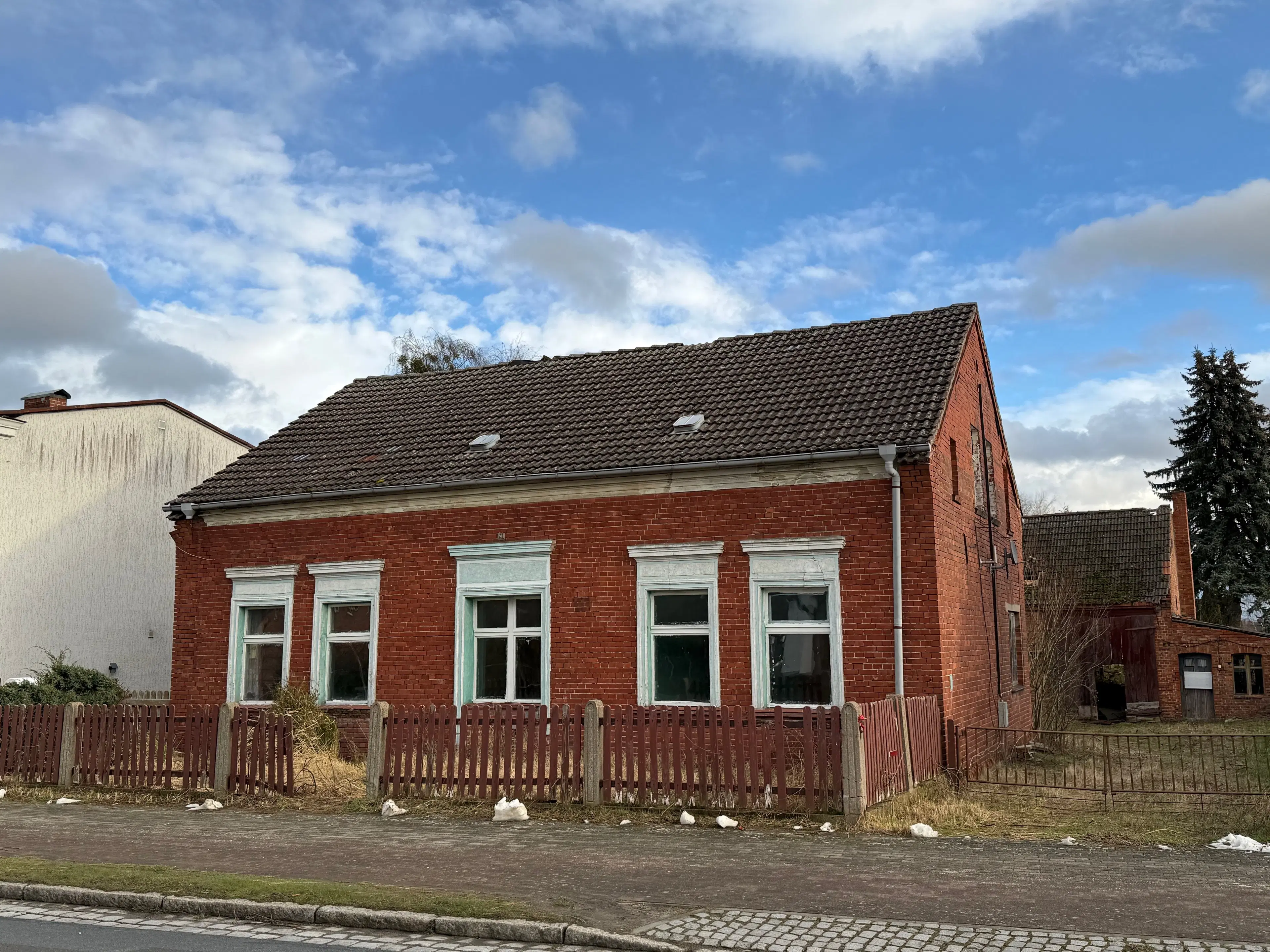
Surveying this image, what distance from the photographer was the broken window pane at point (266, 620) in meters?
18.4

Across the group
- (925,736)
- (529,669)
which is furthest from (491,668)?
(925,736)

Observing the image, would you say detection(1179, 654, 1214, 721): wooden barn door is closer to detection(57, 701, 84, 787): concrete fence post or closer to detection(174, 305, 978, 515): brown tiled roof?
detection(174, 305, 978, 515): brown tiled roof

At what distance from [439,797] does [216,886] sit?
4453 mm

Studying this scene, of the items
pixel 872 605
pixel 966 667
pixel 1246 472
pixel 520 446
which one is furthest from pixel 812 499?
pixel 1246 472

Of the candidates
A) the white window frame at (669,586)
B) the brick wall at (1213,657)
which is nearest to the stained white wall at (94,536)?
the white window frame at (669,586)

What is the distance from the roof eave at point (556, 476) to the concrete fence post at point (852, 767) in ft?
13.7

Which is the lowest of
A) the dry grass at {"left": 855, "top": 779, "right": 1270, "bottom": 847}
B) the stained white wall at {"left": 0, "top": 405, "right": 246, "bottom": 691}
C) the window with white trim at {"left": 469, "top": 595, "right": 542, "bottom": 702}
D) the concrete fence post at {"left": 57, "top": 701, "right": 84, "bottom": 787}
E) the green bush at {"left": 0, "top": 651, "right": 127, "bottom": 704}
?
the dry grass at {"left": 855, "top": 779, "right": 1270, "bottom": 847}

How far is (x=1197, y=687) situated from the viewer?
29672 millimetres

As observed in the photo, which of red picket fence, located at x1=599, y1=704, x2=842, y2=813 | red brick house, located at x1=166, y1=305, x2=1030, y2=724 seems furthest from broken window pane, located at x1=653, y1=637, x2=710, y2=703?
red picket fence, located at x1=599, y1=704, x2=842, y2=813

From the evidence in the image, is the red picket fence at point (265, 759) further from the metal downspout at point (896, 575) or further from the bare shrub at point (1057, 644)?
the bare shrub at point (1057, 644)

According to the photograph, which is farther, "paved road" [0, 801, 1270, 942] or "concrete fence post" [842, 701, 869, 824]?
"concrete fence post" [842, 701, 869, 824]

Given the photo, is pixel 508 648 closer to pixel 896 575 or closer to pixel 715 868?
pixel 896 575

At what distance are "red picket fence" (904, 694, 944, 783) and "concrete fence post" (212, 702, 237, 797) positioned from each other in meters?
8.53

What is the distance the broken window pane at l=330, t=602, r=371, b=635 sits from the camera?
17641 millimetres
